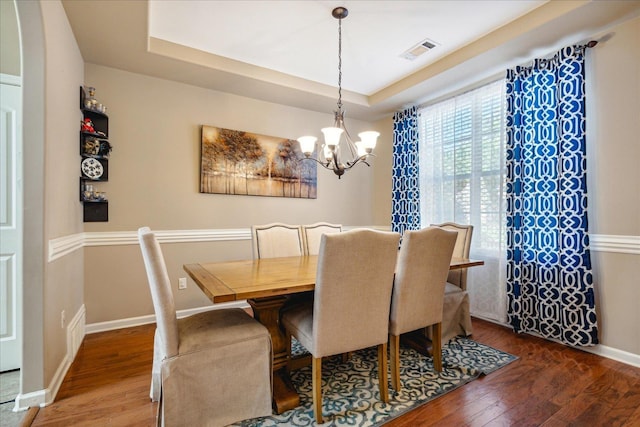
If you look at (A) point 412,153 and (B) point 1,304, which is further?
(A) point 412,153

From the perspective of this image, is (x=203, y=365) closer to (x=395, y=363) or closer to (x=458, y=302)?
(x=395, y=363)

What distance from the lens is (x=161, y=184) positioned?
10.2 feet

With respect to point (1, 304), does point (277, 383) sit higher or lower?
lower

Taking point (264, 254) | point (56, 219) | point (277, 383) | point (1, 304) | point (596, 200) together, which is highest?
point (596, 200)

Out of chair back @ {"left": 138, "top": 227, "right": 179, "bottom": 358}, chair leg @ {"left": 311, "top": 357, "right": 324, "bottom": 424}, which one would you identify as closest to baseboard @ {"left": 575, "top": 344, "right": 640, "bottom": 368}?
chair leg @ {"left": 311, "top": 357, "right": 324, "bottom": 424}

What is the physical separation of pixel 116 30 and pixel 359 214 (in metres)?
3.37

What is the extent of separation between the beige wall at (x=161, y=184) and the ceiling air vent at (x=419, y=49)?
1.57 m

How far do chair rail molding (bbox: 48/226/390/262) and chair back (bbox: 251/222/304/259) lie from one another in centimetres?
87

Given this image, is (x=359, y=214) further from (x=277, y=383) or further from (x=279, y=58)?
(x=277, y=383)

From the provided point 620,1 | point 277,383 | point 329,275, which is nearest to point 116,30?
point 329,275

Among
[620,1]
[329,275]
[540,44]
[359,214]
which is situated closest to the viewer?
[329,275]

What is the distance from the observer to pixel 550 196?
256 centimetres

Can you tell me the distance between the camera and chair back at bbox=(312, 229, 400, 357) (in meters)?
1.57

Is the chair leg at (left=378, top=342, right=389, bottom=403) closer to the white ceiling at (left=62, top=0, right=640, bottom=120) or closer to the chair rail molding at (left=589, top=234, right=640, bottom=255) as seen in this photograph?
the chair rail molding at (left=589, top=234, right=640, bottom=255)
